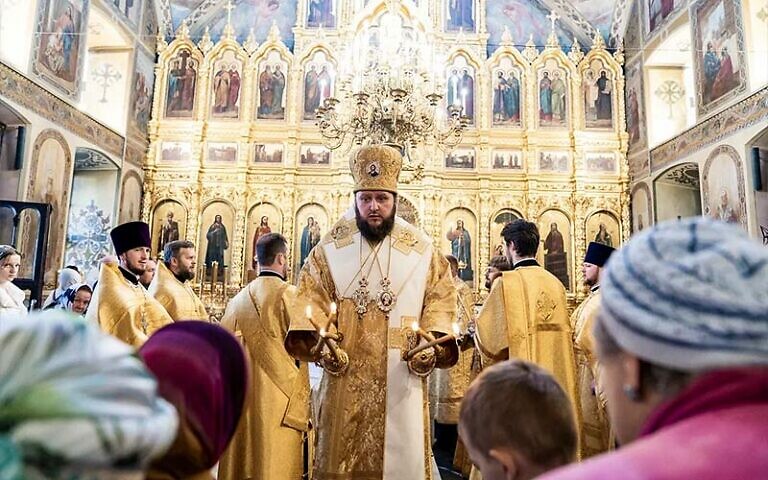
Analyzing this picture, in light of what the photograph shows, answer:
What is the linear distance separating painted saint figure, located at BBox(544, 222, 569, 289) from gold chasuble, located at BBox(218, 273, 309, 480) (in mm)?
9290

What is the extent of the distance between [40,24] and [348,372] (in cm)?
989

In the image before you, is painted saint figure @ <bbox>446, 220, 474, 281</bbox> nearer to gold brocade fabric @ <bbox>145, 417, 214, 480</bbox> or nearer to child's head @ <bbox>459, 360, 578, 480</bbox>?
child's head @ <bbox>459, 360, 578, 480</bbox>

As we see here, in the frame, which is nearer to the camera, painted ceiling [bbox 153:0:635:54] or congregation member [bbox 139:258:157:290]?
congregation member [bbox 139:258:157:290]

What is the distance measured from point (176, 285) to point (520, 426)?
3.63m

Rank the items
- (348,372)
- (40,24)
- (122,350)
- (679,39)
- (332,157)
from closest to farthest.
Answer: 1. (122,350)
2. (348,372)
3. (40,24)
4. (679,39)
5. (332,157)

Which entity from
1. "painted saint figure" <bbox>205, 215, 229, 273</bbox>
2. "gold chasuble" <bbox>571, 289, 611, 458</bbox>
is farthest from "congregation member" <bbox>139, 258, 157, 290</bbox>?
"painted saint figure" <bbox>205, 215, 229, 273</bbox>

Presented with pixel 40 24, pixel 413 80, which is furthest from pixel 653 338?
pixel 40 24

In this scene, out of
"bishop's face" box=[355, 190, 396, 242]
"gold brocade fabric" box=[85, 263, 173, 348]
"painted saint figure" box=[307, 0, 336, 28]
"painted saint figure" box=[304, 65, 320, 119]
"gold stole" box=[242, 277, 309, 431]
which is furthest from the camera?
"painted saint figure" box=[307, 0, 336, 28]

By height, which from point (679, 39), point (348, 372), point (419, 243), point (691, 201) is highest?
point (679, 39)

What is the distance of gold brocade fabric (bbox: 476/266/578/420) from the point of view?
3.92m

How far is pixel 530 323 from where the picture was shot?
396 cm

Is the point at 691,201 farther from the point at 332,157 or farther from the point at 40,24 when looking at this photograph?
the point at 40,24

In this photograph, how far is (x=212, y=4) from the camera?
47.1ft

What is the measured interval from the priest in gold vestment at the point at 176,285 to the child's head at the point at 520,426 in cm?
320
